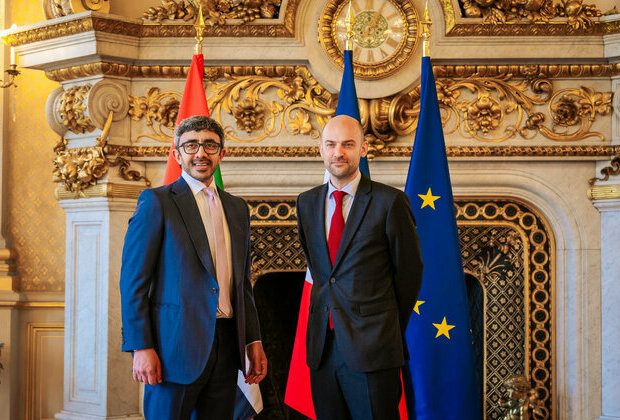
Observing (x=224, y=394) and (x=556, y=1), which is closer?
(x=224, y=394)

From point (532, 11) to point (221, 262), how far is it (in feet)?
9.36

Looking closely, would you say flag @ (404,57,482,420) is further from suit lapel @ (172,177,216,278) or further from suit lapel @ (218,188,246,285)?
suit lapel @ (172,177,216,278)

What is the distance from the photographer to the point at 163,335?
2676 mm

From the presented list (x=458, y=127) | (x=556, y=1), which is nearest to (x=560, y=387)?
(x=458, y=127)

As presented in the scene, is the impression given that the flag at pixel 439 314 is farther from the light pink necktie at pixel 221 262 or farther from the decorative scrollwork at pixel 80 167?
the decorative scrollwork at pixel 80 167

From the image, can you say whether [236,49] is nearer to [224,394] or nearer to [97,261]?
[97,261]

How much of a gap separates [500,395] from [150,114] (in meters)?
2.76

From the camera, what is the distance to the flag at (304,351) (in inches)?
160

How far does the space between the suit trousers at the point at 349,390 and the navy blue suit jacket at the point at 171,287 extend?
1.05ft

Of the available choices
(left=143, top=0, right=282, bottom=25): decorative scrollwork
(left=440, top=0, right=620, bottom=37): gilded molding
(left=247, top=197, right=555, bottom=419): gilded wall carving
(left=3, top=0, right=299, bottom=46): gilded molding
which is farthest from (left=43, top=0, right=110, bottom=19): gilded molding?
(left=440, top=0, right=620, bottom=37): gilded molding

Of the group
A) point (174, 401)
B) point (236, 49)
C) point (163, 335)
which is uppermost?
point (236, 49)

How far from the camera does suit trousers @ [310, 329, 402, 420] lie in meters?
2.82

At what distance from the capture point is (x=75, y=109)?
16.0ft

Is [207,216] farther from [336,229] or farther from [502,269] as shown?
[502,269]
